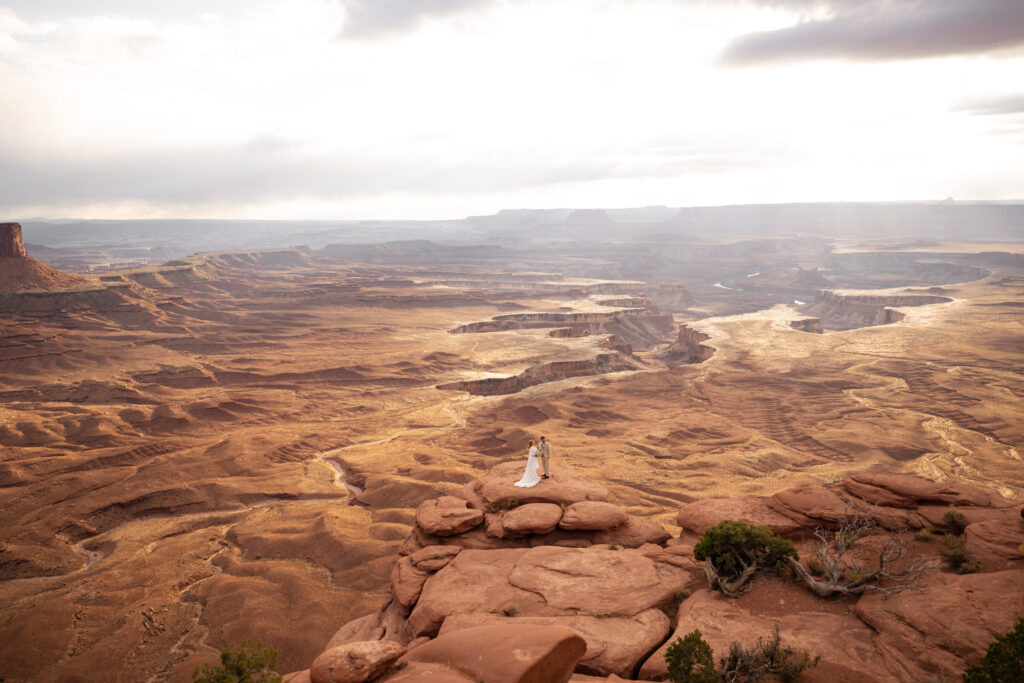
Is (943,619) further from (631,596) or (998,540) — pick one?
(631,596)

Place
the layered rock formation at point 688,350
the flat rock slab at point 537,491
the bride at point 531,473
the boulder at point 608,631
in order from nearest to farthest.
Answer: the boulder at point 608,631
the flat rock slab at point 537,491
the bride at point 531,473
the layered rock formation at point 688,350

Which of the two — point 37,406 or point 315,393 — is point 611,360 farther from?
point 37,406

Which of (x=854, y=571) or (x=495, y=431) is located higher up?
(x=854, y=571)

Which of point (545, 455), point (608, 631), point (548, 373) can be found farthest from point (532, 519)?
point (548, 373)

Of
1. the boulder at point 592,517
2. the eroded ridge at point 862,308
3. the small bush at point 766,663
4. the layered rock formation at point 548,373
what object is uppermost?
the small bush at point 766,663

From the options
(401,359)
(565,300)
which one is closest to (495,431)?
(401,359)

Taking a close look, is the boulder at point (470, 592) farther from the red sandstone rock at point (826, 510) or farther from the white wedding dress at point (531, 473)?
the red sandstone rock at point (826, 510)

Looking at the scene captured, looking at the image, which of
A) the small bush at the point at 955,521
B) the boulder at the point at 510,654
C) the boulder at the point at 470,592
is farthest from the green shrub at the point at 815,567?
the boulder at the point at 510,654
